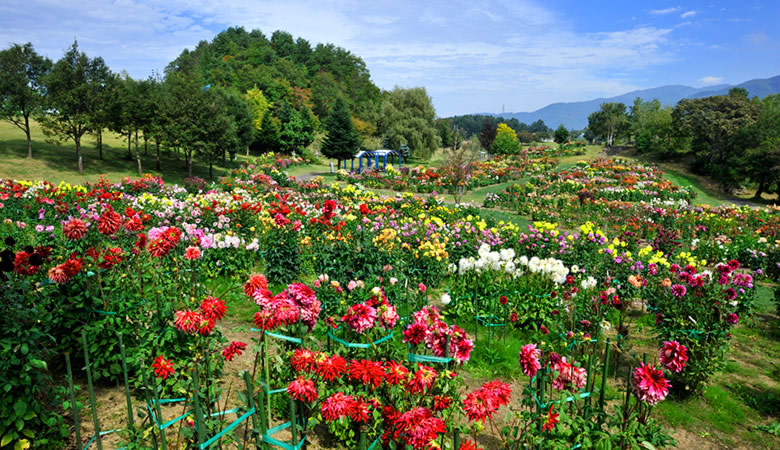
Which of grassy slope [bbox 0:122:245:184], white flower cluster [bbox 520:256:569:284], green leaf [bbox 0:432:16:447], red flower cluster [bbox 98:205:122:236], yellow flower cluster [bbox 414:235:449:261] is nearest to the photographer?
green leaf [bbox 0:432:16:447]

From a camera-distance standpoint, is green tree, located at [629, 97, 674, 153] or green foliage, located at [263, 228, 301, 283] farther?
green tree, located at [629, 97, 674, 153]

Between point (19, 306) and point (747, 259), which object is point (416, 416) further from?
point (747, 259)

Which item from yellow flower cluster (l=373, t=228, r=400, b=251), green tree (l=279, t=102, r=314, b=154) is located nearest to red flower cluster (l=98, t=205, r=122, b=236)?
yellow flower cluster (l=373, t=228, r=400, b=251)

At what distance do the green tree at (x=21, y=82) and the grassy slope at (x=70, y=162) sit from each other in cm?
293

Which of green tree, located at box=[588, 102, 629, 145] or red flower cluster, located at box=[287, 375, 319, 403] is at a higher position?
green tree, located at box=[588, 102, 629, 145]

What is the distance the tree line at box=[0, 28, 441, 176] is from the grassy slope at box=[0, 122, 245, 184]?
2.85ft

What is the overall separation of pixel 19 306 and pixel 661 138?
5514cm

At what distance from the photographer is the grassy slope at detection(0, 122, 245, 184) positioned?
23.3 meters

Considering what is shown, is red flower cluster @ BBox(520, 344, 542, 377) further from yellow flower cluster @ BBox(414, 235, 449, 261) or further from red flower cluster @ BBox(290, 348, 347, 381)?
yellow flower cluster @ BBox(414, 235, 449, 261)

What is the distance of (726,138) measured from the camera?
34.8 m

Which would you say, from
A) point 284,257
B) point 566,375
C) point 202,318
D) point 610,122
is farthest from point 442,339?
point 610,122

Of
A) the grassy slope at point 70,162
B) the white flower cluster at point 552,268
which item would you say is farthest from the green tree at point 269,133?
the white flower cluster at point 552,268

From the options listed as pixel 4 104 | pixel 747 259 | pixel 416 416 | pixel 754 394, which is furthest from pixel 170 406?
pixel 4 104

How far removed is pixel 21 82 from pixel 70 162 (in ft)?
17.4
